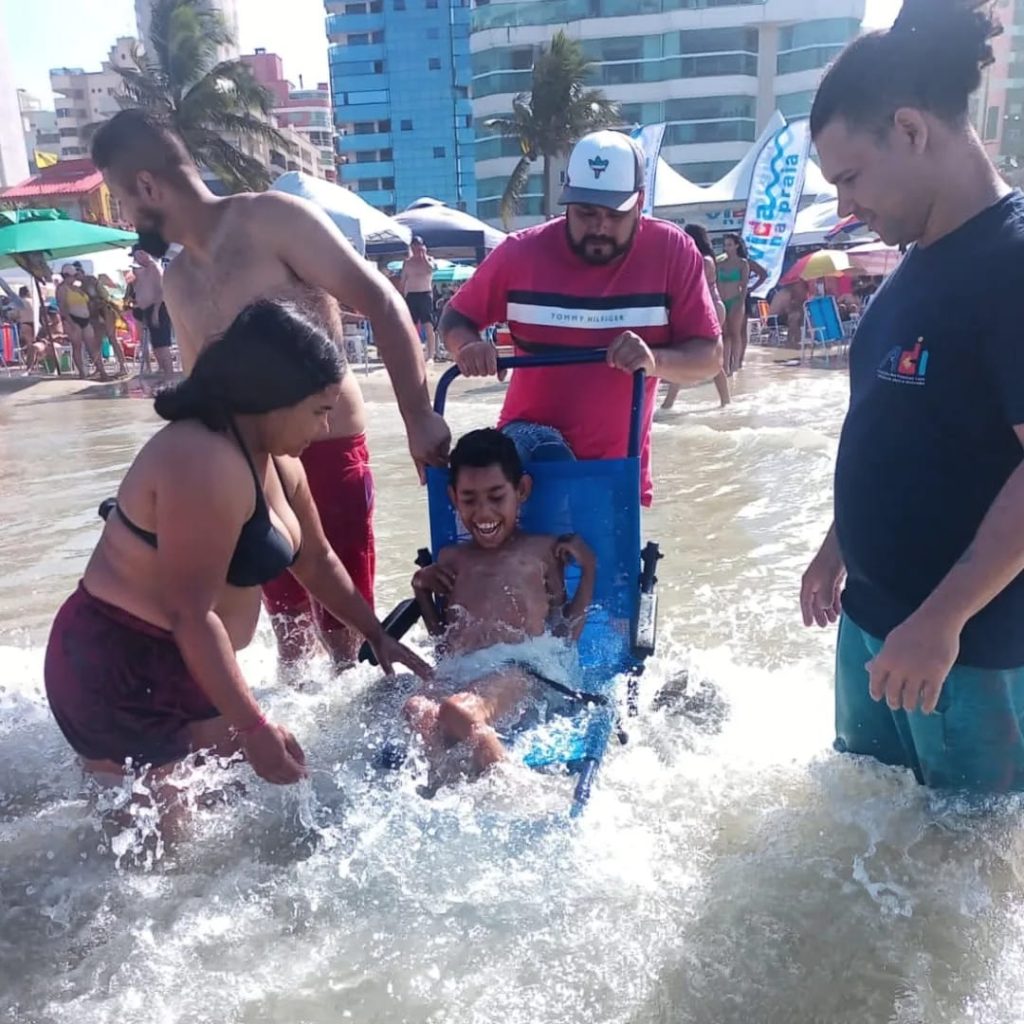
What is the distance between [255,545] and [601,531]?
4.59ft

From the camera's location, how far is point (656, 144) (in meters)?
19.8

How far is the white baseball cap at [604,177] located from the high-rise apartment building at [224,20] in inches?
1326

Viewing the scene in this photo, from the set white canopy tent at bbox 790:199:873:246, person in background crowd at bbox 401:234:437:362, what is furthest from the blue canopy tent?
white canopy tent at bbox 790:199:873:246

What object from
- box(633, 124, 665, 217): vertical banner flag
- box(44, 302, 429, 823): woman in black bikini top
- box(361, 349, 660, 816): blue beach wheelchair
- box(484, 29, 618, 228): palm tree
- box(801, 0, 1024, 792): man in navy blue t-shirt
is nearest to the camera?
box(801, 0, 1024, 792): man in navy blue t-shirt

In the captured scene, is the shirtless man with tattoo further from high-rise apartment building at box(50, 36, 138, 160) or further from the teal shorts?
high-rise apartment building at box(50, 36, 138, 160)

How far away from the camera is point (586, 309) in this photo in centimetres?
355

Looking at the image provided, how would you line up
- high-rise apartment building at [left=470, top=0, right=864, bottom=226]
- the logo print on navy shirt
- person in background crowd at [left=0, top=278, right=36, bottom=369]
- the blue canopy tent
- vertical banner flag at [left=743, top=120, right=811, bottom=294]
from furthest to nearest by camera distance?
high-rise apartment building at [left=470, top=0, right=864, bottom=226] < the blue canopy tent < person in background crowd at [left=0, top=278, right=36, bottom=369] < vertical banner flag at [left=743, top=120, right=811, bottom=294] < the logo print on navy shirt

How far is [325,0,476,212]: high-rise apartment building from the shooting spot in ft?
248

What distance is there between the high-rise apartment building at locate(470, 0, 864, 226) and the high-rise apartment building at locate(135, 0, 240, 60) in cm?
1713

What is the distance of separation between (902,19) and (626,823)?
6.72 ft

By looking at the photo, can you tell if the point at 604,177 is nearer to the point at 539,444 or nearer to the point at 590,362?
the point at 590,362

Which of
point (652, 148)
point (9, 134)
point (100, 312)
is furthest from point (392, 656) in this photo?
point (9, 134)

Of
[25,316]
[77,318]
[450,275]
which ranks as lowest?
[450,275]

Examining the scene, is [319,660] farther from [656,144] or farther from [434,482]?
[656,144]
